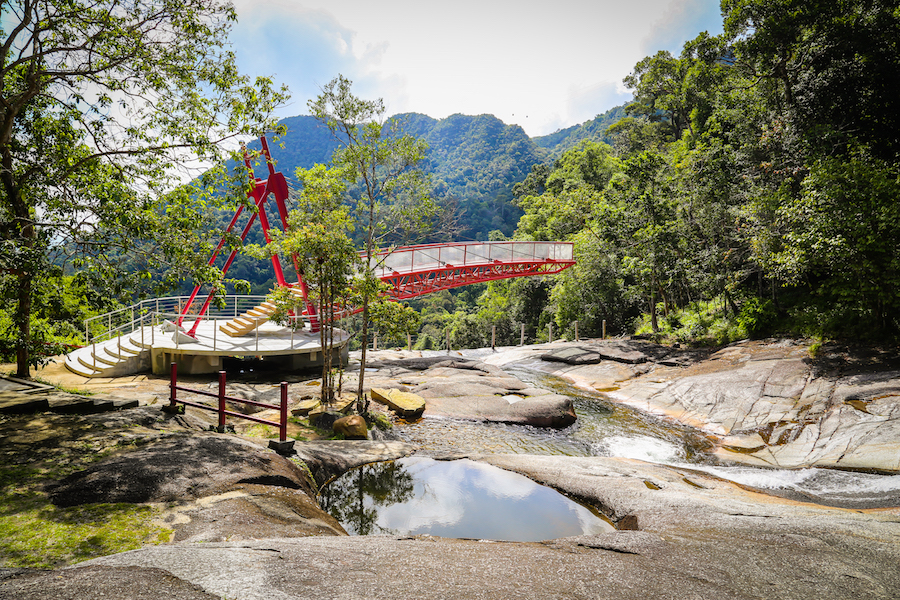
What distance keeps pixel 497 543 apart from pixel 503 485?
3369mm

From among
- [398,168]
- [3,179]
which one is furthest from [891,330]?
[3,179]

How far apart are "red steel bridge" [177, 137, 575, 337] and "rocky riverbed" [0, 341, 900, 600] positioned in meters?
7.18

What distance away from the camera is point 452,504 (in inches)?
313

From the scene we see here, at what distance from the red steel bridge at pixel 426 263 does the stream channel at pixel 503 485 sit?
28.3ft

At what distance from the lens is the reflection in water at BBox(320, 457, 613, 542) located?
6980 millimetres

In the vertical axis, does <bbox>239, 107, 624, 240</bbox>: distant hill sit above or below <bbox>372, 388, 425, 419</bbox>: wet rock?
above

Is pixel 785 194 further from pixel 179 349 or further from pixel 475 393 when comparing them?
pixel 179 349

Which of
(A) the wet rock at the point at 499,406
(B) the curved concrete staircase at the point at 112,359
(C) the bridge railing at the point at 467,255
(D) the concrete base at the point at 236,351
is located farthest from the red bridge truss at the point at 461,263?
(B) the curved concrete staircase at the point at 112,359

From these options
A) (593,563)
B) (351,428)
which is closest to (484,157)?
(351,428)

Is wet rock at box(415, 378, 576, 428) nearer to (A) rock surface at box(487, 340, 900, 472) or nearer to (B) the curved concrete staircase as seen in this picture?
(A) rock surface at box(487, 340, 900, 472)

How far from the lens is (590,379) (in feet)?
65.9

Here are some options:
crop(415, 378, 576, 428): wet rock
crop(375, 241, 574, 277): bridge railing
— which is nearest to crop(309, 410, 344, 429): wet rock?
crop(415, 378, 576, 428): wet rock

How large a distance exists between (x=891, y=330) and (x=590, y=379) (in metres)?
9.85

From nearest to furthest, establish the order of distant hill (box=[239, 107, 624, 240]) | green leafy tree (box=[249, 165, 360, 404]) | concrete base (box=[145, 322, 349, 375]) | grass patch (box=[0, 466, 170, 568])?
grass patch (box=[0, 466, 170, 568])
green leafy tree (box=[249, 165, 360, 404])
concrete base (box=[145, 322, 349, 375])
distant hill (box=[239, 107, 624, 240])
